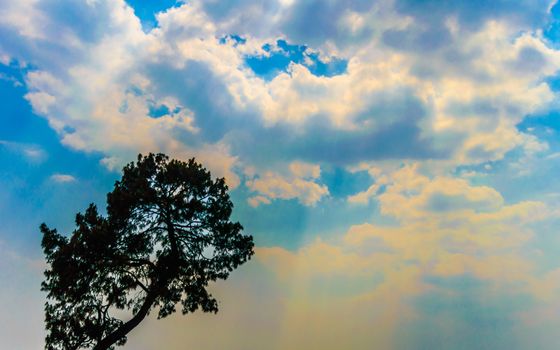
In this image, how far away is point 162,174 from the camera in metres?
26.5

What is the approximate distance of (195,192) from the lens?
26.6 m

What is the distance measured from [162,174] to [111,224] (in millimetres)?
4305

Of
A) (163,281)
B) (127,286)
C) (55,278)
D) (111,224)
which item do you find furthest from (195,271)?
(55,278)

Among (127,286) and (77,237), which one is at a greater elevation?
(77,237)

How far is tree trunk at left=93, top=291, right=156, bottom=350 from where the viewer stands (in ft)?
78.5

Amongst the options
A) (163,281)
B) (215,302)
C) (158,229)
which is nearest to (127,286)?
(163,281)

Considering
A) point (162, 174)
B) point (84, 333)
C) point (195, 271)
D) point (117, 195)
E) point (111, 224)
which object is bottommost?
point (84, 333)

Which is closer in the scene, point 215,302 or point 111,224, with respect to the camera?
point 111,224

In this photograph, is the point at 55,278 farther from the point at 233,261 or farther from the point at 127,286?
the point at 233,261

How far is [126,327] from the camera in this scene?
81.5 ft

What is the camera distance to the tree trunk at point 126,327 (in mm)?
23938

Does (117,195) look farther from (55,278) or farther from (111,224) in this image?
(55,278)

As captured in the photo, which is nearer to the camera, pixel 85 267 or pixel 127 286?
pixel 85 267

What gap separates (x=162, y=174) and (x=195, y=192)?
238cm
